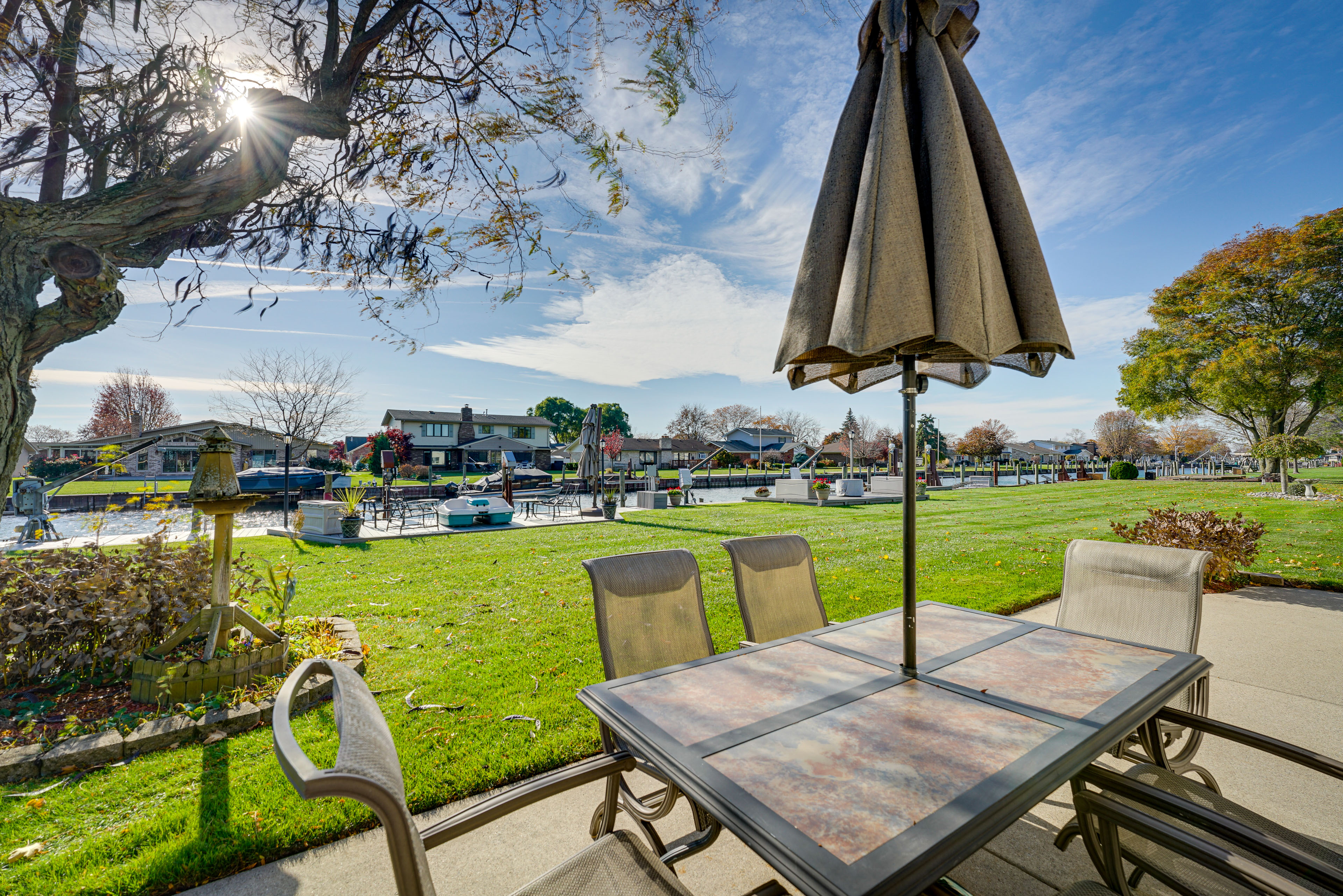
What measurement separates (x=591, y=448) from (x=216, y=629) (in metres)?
15.1

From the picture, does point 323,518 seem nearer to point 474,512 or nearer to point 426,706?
point 474,512

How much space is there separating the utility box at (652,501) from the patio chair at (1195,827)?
53.9 feet

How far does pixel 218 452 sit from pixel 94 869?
2388mm

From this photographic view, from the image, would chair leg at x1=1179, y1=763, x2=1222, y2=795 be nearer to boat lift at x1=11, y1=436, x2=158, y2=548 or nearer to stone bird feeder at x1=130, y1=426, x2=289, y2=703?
stone bird feeder at x1=130, y1=426, x2=289, y2=703

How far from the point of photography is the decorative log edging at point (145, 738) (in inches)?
108

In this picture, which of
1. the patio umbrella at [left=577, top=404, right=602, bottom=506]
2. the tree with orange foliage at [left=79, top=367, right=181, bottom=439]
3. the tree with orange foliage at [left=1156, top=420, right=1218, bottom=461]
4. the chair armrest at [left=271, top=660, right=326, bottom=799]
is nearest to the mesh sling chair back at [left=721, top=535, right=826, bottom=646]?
the chair armrest at [left=271, top=660, right=326, bottom=799]

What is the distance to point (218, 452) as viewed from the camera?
143 inches

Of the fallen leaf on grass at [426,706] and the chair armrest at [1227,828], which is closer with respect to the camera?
the chair armrest at [1227,828]

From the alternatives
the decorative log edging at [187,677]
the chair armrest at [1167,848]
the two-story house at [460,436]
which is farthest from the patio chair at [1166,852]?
the two-story house at [460,436]

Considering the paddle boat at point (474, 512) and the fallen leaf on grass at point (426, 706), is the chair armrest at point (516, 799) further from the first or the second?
the paddle boat at point (474, 512)

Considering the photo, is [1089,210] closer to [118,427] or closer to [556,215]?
[556,215]

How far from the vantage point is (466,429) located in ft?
175

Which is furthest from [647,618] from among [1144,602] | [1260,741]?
[1144,602]

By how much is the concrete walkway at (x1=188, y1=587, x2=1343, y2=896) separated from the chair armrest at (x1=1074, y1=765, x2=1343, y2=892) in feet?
2.56
